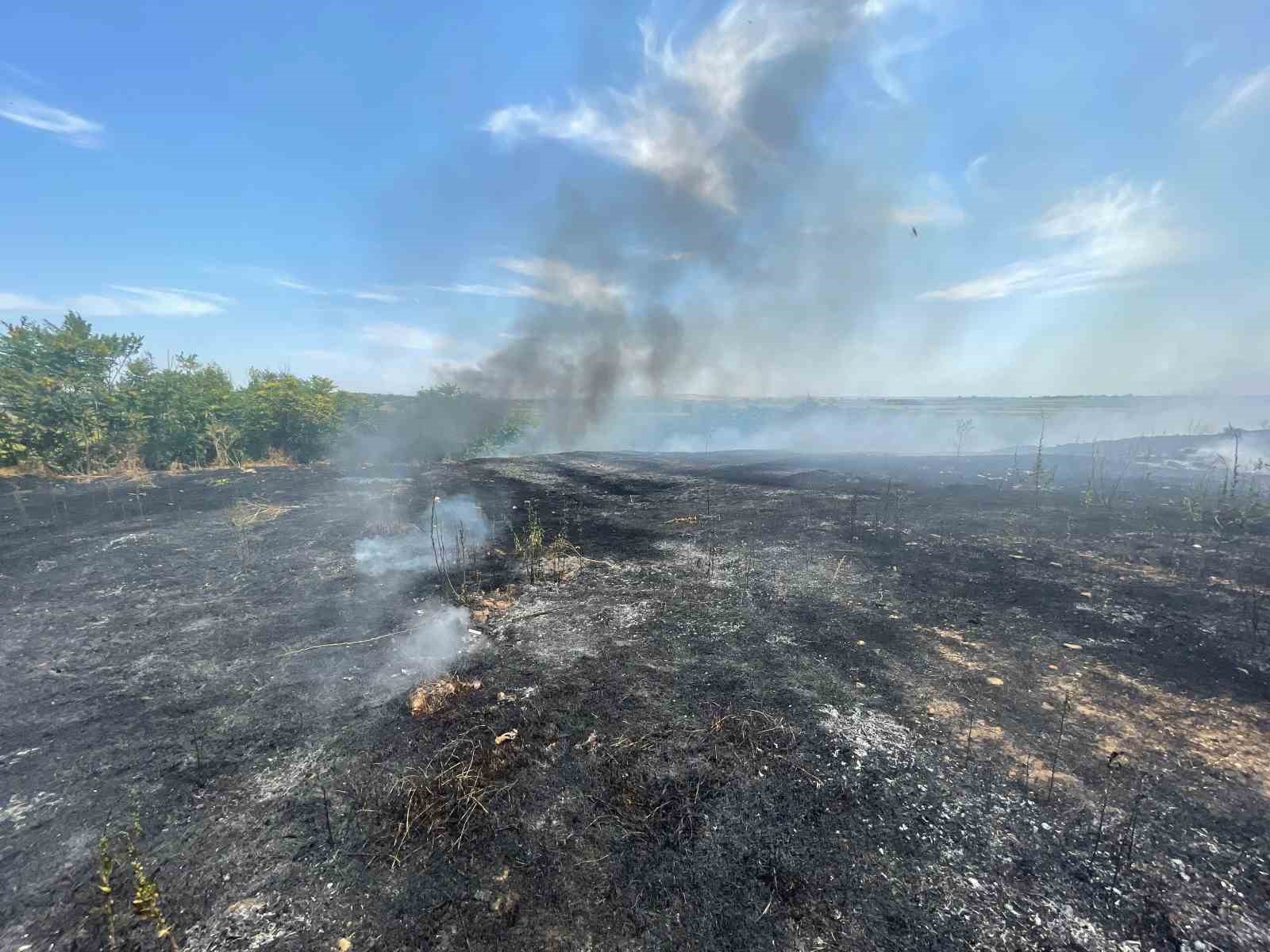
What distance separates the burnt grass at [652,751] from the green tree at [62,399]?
10.1 m

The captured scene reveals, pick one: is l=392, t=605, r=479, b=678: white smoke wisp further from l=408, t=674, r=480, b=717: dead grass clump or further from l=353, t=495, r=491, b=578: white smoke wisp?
l=353, t=495, r=491, b=578: white smoke wisp

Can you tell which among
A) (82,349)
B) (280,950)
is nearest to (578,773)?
(280,950)

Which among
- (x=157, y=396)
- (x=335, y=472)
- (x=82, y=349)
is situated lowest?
(x=335, y=472)

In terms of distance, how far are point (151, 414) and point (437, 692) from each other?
19.4 meters

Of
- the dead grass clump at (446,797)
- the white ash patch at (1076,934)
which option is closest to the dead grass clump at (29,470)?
the dead grass clump at (446,797)

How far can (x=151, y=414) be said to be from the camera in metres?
16.3

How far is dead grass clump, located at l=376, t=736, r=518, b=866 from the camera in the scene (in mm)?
3039

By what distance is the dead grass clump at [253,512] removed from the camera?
10.3 m

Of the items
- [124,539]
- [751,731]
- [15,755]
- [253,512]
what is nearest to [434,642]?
[15,755]

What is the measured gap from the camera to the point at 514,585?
7.19m

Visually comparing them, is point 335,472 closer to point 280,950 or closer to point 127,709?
point 127,709

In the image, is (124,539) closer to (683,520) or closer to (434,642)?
(434,642)

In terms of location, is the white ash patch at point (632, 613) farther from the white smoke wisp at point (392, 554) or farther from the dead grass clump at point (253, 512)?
the dead grass clump at point (253, 512)

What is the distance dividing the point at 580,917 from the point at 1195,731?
5300 mm
